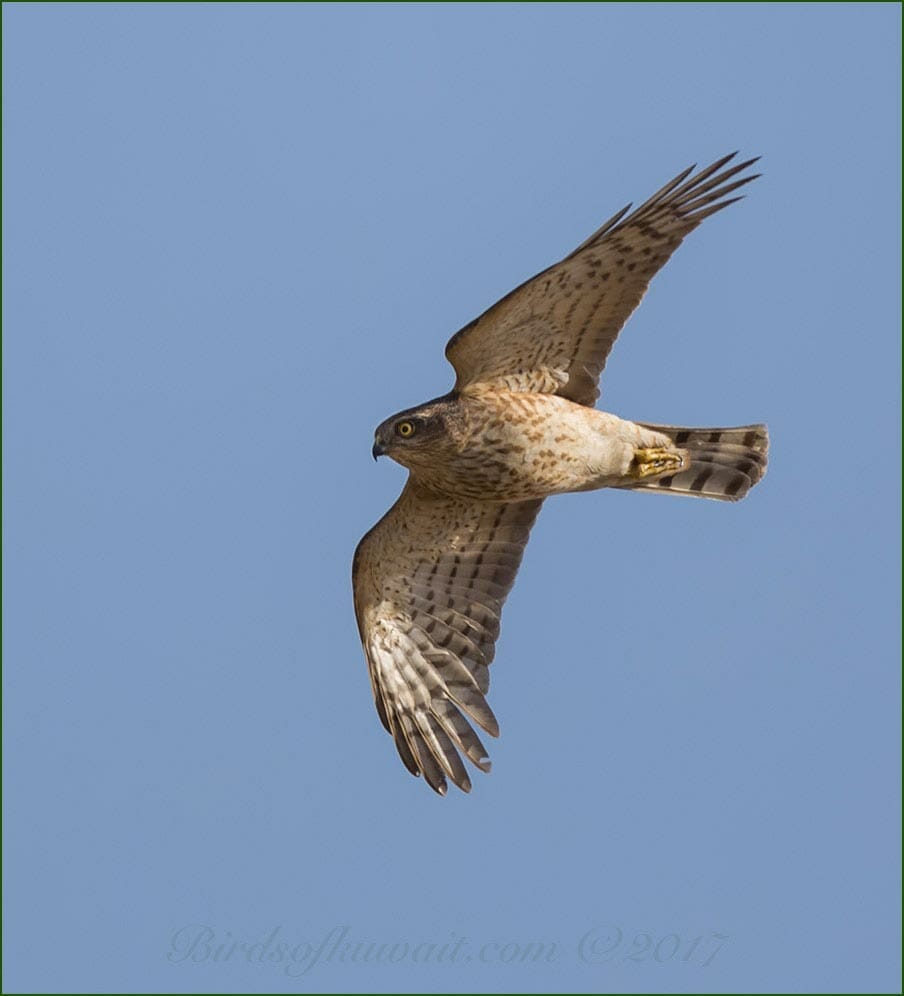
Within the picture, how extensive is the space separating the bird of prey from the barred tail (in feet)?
0.04

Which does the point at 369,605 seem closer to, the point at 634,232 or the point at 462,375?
the point at 462,375

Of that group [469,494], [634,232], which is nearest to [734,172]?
[634,232]

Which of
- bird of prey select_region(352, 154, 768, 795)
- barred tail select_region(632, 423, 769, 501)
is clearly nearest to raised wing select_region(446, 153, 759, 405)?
bird of prey select_region(352, 154, 768, 795)

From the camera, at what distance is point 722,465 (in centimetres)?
1577

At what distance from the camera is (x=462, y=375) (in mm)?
15016

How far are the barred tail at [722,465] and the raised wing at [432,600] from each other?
1303mm

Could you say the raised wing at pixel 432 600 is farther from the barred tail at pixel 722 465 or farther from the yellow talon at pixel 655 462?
the barred tail at pixel 722 465

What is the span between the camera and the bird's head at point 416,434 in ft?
47.2

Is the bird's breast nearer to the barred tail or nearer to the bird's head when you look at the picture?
the bird's head

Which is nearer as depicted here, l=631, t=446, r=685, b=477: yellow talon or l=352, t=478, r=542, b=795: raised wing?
l=631, t=446, r=685, b=477: yellow talon

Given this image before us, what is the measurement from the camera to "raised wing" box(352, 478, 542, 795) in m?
15.6

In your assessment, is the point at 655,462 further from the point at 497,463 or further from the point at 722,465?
the point at 497,463

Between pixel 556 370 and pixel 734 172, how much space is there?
2.06m

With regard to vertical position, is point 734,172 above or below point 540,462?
above
